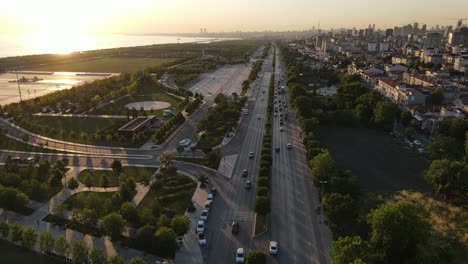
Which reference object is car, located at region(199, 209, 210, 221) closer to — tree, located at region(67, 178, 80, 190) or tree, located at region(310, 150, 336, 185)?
tree, located at region(310, 150, 336, 185)

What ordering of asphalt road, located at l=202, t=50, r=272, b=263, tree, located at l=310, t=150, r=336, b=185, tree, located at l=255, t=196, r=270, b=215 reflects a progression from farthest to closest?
tree, located at l=310, t=150, r=336, b=185 → tree, located at l=255, t=196, r=270, b=215 → asphalt road, located at l=202, t=50, r=272, b=263

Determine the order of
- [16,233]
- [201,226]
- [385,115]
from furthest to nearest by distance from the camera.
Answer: [385,115] → [201,226] → [16,233]

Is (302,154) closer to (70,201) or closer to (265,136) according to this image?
(265,136)

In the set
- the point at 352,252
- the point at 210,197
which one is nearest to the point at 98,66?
the point at 210,197

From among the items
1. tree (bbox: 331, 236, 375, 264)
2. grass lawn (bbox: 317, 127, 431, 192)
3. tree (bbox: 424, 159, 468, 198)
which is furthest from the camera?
grass lawn (bbox: 317, 127, 431, 192)

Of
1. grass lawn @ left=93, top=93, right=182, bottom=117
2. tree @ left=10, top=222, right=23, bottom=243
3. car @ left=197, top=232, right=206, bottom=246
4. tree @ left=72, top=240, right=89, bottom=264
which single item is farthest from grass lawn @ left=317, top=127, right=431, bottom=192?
grass lawn @ left=93, top=93, right=182, bottom=117

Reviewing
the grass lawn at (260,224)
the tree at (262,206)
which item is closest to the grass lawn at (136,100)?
the grass lawn at (260,224)

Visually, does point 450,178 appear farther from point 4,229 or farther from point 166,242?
point 4,229
